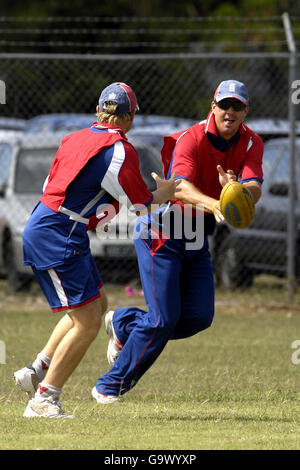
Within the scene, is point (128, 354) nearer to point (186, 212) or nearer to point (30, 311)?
point (186, 212)

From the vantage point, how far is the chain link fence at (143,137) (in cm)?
1292

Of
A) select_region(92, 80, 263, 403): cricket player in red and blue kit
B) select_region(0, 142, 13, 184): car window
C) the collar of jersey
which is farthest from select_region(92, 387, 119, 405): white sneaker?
select_region(0, 142, 13, 184): car window

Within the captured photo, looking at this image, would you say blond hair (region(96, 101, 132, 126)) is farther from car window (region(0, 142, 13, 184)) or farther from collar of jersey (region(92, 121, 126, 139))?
car window (region(0, 142, 13, 184))

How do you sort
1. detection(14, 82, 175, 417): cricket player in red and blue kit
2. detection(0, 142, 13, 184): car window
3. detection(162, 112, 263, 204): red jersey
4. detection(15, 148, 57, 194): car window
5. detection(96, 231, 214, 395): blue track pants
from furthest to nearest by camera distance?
1. detection(0, 142, 13, 184): car window
2. detection(15, 148, 57, 194): car window
3. detection(162, 112, 263, 204): red jersey
4. detection(96, 231, 214, 395): blue track pants
5. detection(14, 82, 175, 417): cricket player in red and blue kit

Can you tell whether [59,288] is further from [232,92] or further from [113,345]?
[232,92]

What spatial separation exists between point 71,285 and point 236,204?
1.14m

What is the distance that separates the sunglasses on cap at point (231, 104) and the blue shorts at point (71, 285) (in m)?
1.48

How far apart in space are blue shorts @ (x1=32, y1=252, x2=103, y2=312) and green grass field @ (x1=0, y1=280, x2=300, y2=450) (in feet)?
2.24

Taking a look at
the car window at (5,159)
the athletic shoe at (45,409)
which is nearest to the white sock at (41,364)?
the athletic shoe at (45,409)

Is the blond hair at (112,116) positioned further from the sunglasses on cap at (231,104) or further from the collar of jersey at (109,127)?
the sunglasses on cap at (231,104)

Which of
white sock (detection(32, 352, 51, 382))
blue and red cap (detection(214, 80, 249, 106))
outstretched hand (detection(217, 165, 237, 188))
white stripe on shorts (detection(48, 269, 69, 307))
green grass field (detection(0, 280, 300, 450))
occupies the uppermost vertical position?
blue and red cap (detection(214, 80, 249, 106))

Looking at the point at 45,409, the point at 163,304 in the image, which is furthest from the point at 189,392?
the point at 45,409

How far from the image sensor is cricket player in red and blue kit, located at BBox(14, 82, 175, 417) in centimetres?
603
